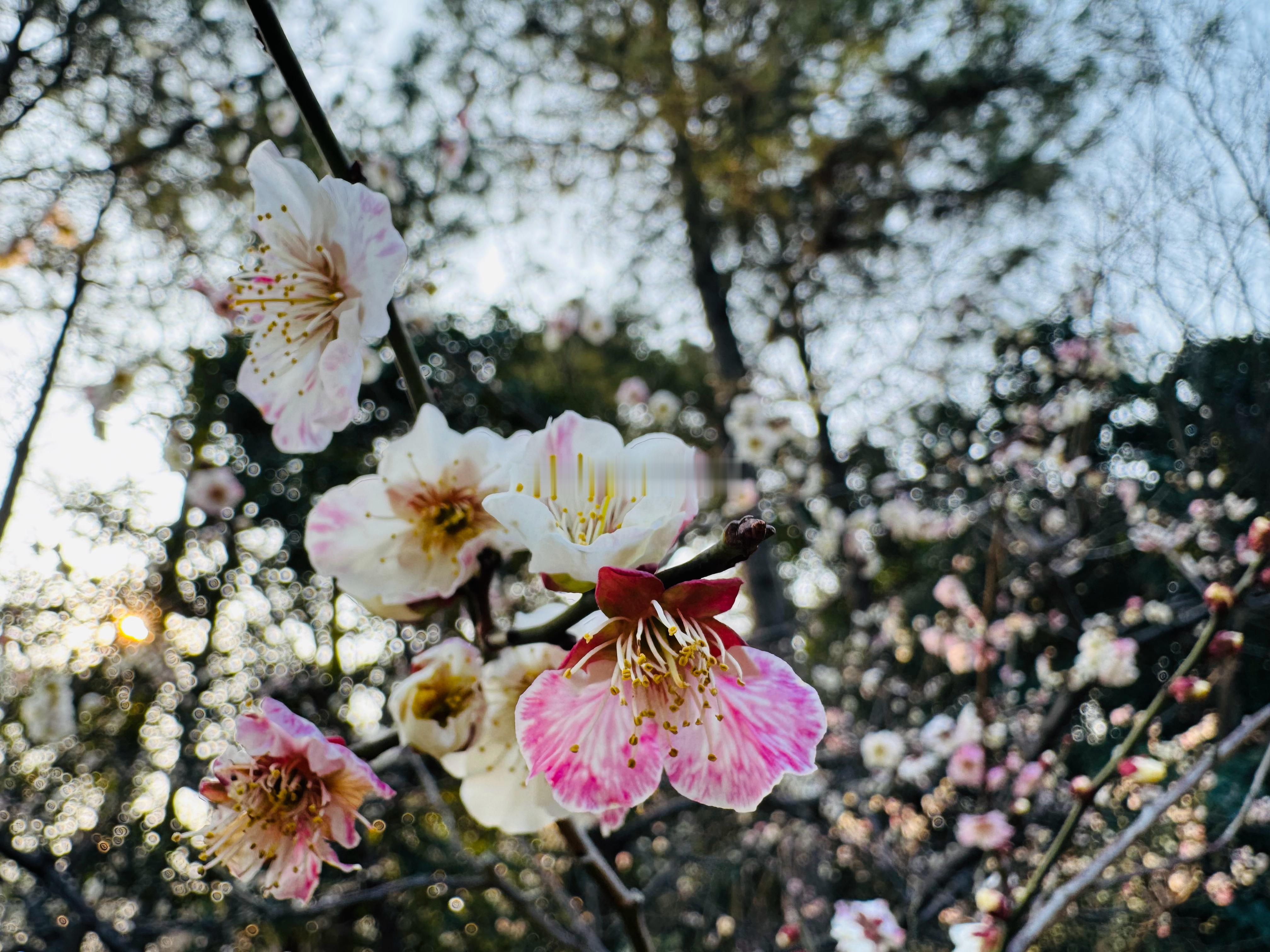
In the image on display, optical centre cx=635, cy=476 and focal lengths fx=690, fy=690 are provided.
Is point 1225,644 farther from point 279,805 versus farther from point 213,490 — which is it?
point 213,490

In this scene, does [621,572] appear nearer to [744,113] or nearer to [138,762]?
[138,762]

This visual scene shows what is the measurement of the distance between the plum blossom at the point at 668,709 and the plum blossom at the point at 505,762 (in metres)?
0.07

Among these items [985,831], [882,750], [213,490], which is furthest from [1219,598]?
[213,490]

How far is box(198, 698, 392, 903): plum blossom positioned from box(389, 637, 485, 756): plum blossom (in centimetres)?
4

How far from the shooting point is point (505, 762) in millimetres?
547

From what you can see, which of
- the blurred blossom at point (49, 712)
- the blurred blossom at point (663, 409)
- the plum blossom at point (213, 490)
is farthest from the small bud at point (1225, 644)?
the plum blossom at point (213, 490)

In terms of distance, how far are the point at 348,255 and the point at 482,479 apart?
0.65 feet

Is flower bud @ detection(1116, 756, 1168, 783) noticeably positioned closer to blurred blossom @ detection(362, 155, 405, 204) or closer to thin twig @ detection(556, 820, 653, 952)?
thin twig @ detection(556, 820, 653, 952)

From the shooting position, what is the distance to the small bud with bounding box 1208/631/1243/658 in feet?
2.79

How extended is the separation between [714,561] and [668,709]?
0.47 feet

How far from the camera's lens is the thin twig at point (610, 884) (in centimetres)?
49

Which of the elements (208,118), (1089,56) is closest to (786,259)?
(1089,56)

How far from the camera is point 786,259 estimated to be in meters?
5.36

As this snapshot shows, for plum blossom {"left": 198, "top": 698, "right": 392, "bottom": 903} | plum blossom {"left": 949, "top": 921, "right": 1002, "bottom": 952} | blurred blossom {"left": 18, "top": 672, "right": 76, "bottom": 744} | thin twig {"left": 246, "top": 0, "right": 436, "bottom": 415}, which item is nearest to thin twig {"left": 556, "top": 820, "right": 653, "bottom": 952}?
plum blossom {"left": 198, "top": 698, "right": 392, "bottom": 903}
